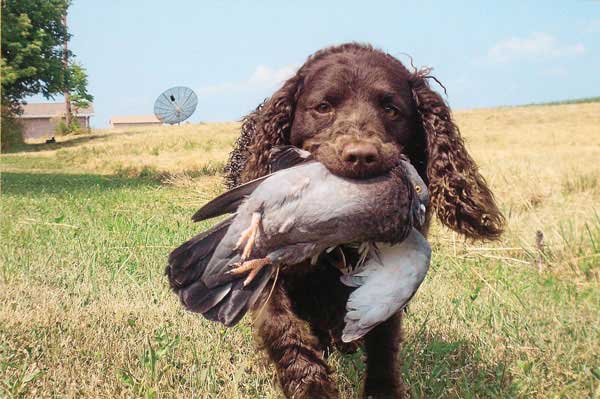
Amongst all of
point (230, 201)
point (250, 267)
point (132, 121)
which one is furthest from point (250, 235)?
point (132, 121)

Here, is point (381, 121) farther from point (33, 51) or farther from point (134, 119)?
point (134, 119)

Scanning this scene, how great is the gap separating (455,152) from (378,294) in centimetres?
118

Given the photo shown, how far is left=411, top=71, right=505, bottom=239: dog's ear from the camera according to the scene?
3146mm

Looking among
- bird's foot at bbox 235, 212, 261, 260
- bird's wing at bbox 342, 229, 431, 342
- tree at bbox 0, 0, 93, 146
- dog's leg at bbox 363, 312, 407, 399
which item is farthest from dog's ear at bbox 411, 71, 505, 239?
tree at bbox 0, 0, 93, 146

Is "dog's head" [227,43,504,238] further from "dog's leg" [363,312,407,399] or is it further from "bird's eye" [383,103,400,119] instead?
"dog's leg" [363,312,407,399]

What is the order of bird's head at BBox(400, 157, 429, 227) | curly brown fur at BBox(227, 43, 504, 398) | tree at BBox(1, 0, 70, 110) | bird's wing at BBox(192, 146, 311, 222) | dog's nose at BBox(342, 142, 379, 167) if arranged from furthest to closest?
1. tree at BBox(1, 0, 70, 110)
2. curly brown fur at BBox(227, 43, 504, 398)
3. bird's wing at BBox(192, 146, 311, 222)
4. bird's head at BBox(400, 157, 429, 227)
5. dog's nose at BBox(342, 142, 379, 167)

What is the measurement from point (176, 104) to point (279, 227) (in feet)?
135

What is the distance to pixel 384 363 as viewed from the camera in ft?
9.91

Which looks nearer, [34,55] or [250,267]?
[250,267]

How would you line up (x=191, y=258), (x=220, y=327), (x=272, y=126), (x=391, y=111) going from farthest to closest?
1. (x=220, y=327)
2. (x=272, y=126)
3. (x=391, y=111)
4. (x=191, y=258)

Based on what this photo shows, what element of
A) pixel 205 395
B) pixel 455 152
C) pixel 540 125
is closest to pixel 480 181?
pixel 455 152

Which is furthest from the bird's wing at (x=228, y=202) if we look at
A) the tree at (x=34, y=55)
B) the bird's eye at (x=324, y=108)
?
the tree at (x=34, y=55)

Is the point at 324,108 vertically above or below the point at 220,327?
above

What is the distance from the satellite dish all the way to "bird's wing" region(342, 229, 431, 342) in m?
40.6
